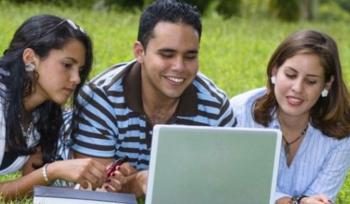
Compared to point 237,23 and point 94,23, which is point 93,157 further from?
point 237,23

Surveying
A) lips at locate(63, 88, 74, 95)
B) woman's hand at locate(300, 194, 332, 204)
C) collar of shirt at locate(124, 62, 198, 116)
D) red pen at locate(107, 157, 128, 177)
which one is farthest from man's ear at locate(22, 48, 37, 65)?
woman's hand at locate(300, 194, 332, 204)

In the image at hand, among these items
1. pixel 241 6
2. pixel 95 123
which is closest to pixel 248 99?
pixel 95 123

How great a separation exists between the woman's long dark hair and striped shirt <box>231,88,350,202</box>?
75 centimetres

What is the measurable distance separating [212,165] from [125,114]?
30.3 inches

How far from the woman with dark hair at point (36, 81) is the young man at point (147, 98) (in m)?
0.13

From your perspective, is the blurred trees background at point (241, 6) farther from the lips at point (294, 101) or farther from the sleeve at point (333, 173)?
the lips at point (294, 101)

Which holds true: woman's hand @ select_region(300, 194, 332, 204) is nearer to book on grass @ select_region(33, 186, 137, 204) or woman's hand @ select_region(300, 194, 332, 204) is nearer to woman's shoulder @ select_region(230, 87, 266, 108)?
woman's shoulder @ select_region(230, 87, 266, 108)

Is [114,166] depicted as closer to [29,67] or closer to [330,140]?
[29,67]

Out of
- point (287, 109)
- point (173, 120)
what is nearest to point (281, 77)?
point (287, 109)

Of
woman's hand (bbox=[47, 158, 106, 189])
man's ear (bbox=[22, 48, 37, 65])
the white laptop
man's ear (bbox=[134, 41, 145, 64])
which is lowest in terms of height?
woman's hand (bbox=[47, 158, 106, 189])

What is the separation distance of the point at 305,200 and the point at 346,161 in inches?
14.6

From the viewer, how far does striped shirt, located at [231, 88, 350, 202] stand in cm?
365

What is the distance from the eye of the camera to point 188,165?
272 centimetres

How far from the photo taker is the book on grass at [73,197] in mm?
2873
